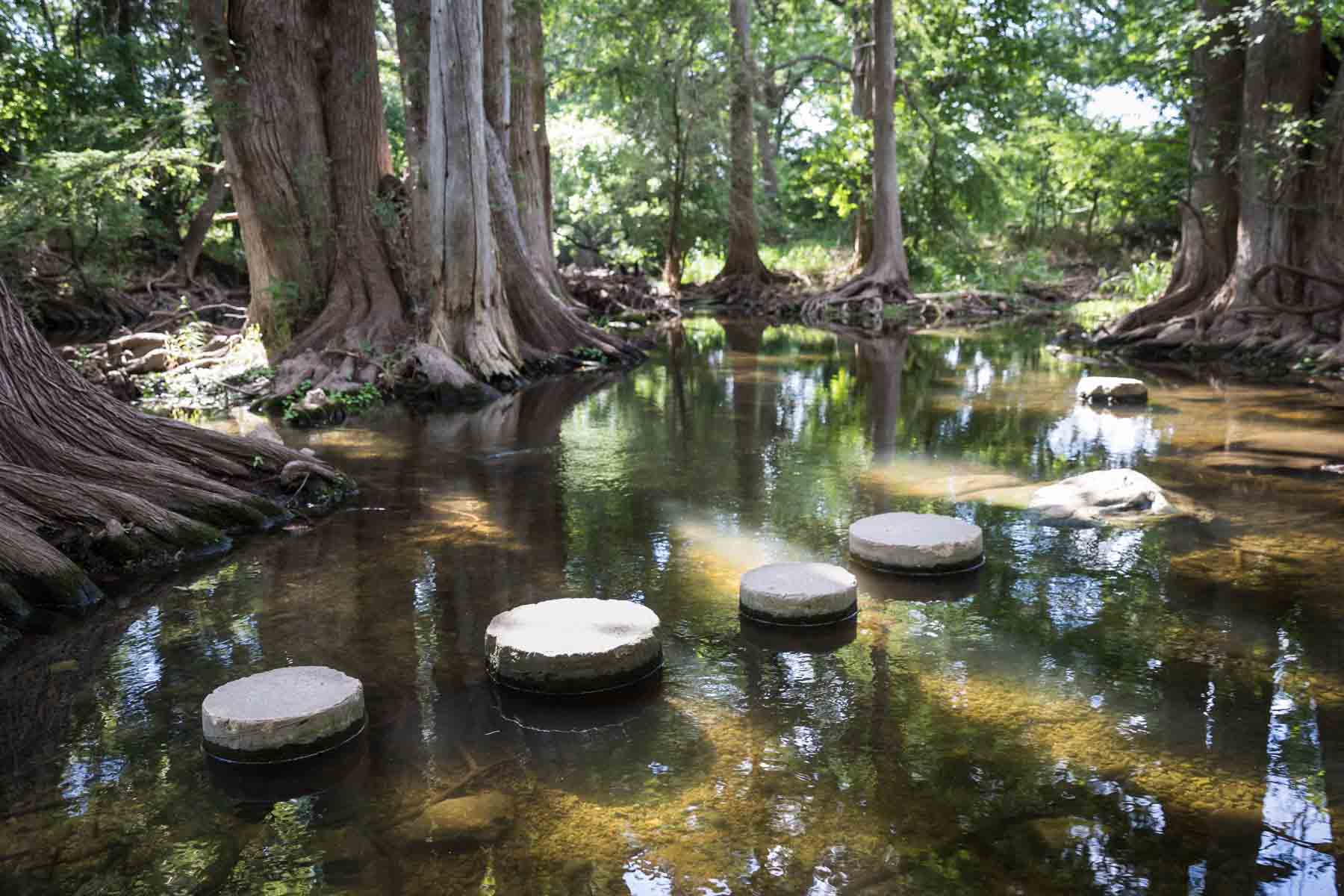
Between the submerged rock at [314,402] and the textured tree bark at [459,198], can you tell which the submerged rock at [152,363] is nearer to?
the submerged rock at [314,402]

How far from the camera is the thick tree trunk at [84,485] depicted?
546cm

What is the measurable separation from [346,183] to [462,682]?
33.7 feet

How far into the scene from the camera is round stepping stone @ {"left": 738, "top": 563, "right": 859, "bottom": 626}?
502cm

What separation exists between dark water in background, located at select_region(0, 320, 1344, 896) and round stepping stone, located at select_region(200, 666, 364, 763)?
0.54 ft

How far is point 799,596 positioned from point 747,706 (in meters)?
0.87

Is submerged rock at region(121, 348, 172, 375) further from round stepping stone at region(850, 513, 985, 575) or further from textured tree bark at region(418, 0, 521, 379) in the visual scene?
round stepping stone at region(850, 513, 985, 575)

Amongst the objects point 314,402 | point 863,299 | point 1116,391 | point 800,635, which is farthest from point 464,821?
point 863,299

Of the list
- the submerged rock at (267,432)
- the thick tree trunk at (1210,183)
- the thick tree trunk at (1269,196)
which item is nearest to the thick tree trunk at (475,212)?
the submerged rock at (267,432)

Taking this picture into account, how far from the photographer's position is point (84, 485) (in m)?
6.00

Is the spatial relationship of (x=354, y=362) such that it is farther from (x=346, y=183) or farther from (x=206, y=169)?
(x=206, y=169)

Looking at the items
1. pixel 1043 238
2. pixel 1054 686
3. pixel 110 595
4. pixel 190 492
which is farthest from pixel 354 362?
pixel 1043 238

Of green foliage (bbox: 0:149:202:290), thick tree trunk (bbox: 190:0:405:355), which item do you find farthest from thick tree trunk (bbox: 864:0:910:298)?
green foliage (bbox: 0:149:202:290)

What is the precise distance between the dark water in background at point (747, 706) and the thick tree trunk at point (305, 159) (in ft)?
18.9

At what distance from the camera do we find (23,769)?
3842 millimetres
